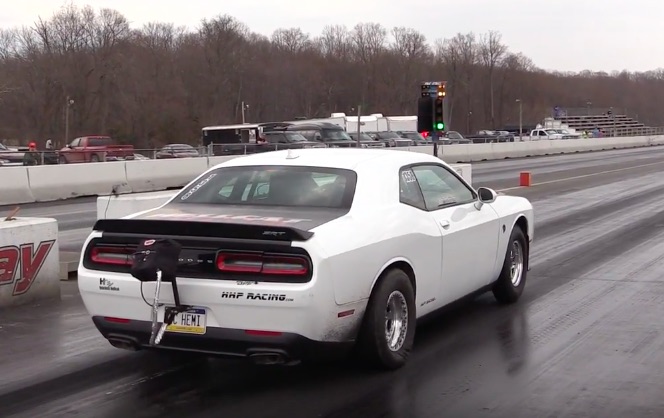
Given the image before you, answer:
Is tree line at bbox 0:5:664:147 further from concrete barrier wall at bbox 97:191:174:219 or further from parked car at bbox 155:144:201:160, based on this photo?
concrete barrier wall at bbox 97:191:174:219

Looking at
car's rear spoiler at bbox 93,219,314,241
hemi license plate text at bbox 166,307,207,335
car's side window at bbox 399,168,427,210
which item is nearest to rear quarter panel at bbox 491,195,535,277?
car's side window at bbox 399,168,427,210

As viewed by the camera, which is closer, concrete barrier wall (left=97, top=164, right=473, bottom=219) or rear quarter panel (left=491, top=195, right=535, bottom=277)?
rear quarter panel (left=491, top=195, right=535, bottom=277)

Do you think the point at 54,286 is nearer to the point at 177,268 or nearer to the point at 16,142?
the point at 177,268

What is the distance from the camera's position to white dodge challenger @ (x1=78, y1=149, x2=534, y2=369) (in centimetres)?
502

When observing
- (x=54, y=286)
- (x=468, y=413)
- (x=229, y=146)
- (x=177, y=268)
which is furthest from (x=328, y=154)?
(x=229, y=146)

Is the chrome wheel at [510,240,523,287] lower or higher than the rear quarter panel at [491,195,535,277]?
lower

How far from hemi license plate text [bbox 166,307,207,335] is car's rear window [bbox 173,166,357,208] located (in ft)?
4.08

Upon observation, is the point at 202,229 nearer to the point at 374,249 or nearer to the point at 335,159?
the point at 374,249

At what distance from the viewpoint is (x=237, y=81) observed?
10694cm

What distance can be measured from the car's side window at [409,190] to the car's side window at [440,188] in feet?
0.24

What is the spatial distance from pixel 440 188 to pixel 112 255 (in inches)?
111

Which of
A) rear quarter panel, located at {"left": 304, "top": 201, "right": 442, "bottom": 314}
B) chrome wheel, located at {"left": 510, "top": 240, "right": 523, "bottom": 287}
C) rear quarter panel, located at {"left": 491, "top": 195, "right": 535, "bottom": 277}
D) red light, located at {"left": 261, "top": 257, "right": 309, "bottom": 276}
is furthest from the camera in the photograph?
chrome wheel, located at {"left": 510, "top": 240, "right": 523, "bottom": 287}

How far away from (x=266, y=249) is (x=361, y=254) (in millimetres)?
657

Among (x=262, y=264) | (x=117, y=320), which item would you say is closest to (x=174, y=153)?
(x=117, y=320)
